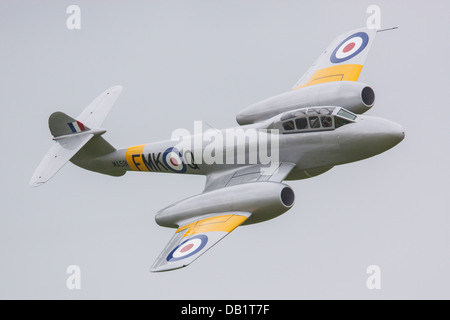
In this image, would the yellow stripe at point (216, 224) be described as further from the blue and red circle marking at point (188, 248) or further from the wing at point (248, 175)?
the wing at point (248, 175)

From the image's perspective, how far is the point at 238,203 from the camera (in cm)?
2927

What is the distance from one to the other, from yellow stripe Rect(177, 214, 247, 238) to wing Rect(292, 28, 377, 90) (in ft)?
21.7

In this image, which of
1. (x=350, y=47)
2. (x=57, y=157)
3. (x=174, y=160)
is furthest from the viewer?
(x=350, y=47)

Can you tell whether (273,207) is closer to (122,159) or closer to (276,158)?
(276,158)

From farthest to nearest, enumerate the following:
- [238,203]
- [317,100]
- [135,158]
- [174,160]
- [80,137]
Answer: [80,137] → [135,158] → [174,160] → [317,100] → [238,203]

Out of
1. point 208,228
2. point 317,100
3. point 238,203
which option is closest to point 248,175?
point 238,203

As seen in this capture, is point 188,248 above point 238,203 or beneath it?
beneath

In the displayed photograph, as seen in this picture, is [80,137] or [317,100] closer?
[317,100]

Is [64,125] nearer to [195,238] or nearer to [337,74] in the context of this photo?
[195,238]

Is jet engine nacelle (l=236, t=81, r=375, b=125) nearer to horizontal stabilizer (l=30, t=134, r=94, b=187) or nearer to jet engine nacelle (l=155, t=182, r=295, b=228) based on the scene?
A: jet engine nacelle (l=155, t=182, r=295, b=228)

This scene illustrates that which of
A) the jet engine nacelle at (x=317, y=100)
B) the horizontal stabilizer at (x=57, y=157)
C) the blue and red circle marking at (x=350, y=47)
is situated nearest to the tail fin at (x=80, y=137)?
the horizontal stabilizer at (x=57, y=157)

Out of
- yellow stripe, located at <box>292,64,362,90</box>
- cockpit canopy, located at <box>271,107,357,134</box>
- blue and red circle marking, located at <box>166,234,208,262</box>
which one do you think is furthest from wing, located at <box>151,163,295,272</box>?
yellow stripe, located at <box>292,64,362,90</box>

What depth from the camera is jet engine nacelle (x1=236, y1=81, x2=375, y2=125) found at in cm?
3116

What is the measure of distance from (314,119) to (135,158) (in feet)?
22.2
